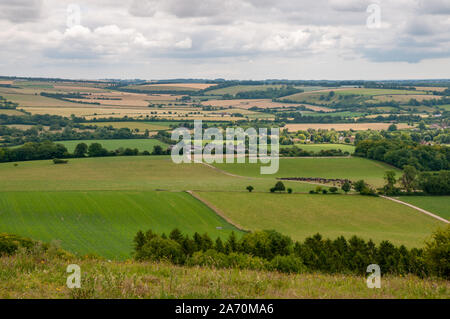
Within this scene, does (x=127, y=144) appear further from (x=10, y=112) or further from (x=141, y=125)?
(x=10, y=112)

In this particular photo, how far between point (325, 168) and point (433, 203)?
26048 millimetres

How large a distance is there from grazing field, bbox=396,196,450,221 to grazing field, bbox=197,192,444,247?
9.94 feet

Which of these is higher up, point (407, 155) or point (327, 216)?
point (407, 155)

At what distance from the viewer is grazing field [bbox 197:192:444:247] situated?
151ft

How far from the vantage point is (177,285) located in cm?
983

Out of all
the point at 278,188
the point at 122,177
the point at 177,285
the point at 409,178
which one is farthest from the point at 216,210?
the point at 177,285

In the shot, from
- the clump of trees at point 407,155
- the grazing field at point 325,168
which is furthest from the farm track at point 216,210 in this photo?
the clump of trees at point 407,155

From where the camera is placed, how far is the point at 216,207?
54188 millimetres

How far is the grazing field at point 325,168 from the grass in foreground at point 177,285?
6466cm

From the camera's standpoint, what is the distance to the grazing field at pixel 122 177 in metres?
65.3

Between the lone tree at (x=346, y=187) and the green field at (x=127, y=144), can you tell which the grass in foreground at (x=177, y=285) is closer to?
the lone tree at (x=346, y=187)

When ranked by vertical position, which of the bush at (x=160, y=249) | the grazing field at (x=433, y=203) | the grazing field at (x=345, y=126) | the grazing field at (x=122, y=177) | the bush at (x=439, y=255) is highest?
the bush at (x=439, y=255)
